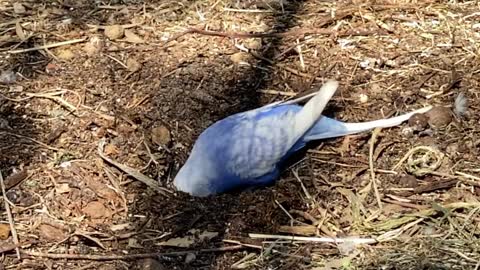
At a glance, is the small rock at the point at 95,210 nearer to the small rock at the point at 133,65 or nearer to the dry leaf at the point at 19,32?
the small rock at the point at 133,65

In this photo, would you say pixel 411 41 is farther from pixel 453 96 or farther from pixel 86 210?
pixel 86 210

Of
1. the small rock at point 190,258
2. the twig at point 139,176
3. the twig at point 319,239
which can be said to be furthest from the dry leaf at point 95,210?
the twig at point 319,239

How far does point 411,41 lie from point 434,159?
64 cm

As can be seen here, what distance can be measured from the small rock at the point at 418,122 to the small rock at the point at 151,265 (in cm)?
90

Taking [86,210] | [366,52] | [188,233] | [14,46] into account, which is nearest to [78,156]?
[86,210]

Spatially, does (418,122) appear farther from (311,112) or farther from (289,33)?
(289,33)

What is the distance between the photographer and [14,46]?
10.9 ft

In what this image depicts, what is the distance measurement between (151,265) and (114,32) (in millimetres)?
1164

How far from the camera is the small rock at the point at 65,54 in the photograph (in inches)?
128

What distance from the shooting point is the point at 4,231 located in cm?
258

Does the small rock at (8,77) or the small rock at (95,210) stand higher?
the small rock at (8,77)

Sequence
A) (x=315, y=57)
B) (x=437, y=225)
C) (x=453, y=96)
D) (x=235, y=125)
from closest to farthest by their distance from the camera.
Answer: (x=437, y=225) → (x=235, y=125) → (x=453, y=96) → (x=315, y=57)

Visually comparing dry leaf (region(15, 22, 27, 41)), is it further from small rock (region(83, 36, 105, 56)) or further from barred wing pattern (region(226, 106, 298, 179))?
barred wing pattern (region(226, 106, 298, 179))

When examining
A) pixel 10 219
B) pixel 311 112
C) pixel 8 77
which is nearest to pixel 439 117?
pixel 311 112
